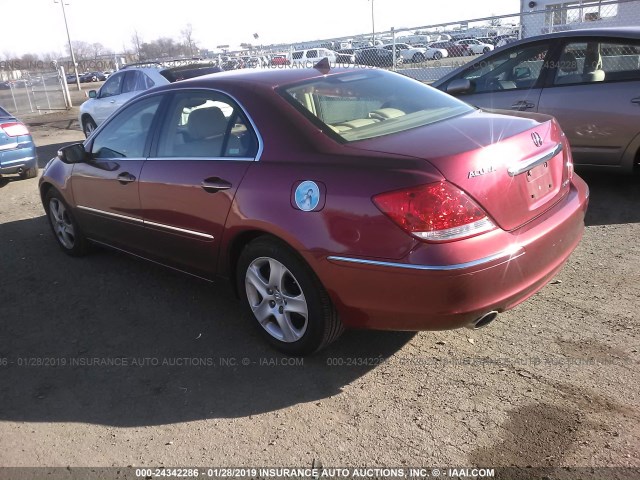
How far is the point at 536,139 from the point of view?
310 cm

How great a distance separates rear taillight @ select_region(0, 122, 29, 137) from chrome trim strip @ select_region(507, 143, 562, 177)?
851cm

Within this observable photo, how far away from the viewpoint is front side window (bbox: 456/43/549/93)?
6078mm

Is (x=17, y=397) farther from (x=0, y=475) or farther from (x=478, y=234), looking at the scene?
(x=478, y=234)

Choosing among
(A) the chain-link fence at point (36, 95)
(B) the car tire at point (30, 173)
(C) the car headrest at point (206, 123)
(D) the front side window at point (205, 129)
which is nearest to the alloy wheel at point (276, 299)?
(D) the front side window at point (205, 129)

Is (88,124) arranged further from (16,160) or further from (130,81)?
(16,160)

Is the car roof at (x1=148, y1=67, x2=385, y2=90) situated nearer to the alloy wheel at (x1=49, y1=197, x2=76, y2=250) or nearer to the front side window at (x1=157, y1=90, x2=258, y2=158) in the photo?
the front side window at (x1=157, y1=90, x2=258, y2=158)

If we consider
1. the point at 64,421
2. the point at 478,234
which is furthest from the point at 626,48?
the point at 64,421

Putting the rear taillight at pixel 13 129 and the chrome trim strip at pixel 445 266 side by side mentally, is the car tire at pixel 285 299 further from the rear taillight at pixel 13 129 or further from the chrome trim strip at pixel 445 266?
the rear taillight at pixel 13 129

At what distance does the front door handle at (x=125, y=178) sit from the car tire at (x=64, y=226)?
113 cm

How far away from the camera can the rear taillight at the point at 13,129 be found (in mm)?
8898

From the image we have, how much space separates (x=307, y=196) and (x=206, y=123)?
124 centimetres

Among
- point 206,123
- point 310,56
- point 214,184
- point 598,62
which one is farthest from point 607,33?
point 310,56

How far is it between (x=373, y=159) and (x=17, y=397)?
94.3 inches

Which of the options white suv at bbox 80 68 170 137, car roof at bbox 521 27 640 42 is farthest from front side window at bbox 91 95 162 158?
white suv at bbox 80 68 170 137
